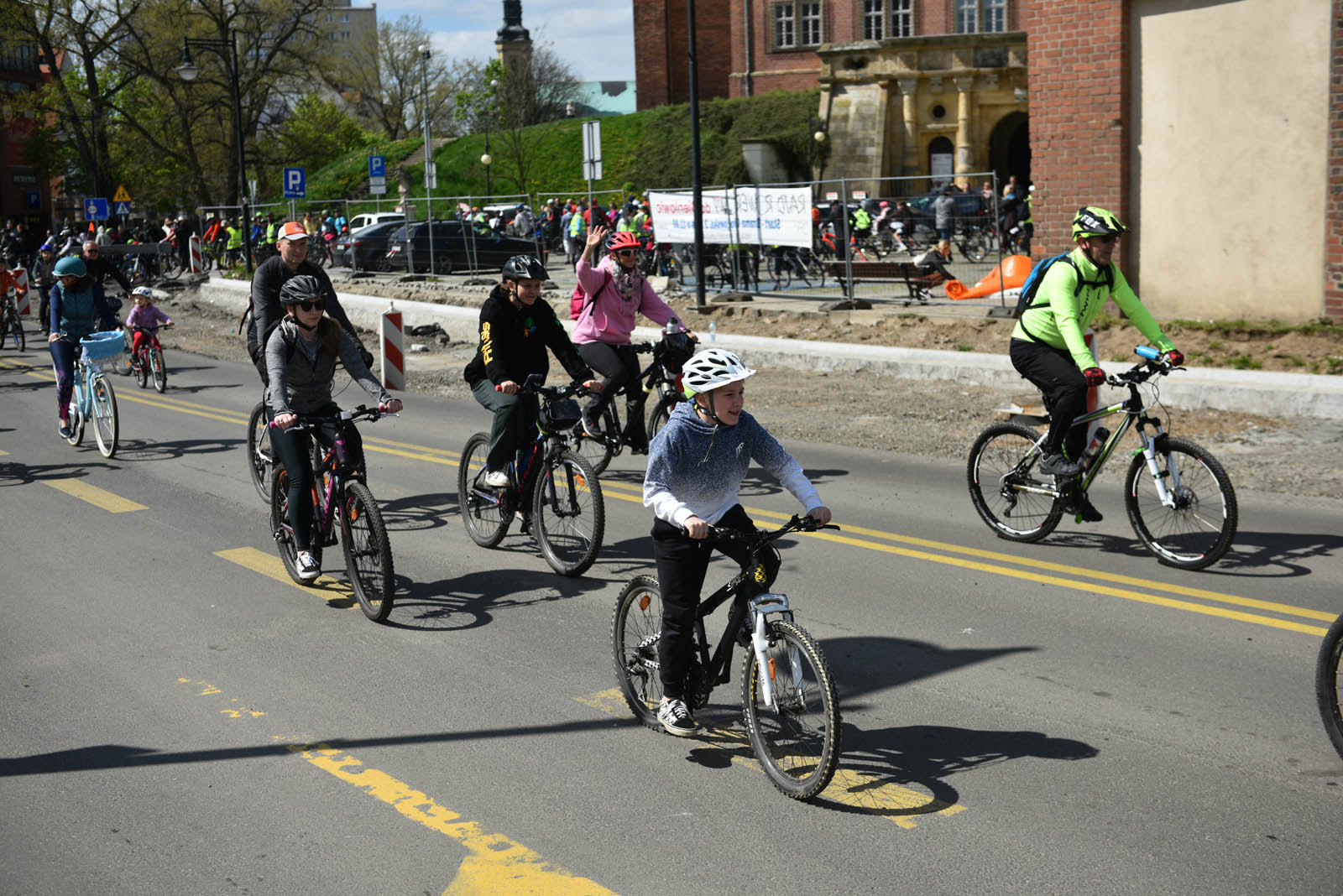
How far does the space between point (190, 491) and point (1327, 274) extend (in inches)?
498

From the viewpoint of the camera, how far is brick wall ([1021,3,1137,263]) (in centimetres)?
1777

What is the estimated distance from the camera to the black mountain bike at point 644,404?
10086mm

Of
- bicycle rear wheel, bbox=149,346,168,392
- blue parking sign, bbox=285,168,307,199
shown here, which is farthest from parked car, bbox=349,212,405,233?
bicycle rear wheel, bbox=149,346,168,392

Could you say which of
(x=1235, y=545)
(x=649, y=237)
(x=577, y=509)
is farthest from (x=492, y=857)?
(x=649, y=237)

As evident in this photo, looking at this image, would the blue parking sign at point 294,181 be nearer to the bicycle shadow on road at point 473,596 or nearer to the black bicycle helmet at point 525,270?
the black bicycle helmet at point 525,270

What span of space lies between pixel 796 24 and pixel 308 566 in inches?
2509

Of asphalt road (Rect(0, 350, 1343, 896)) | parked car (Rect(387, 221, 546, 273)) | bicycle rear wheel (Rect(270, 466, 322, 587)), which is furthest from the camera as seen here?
parked car (Rect(387, 221, 546, 273))

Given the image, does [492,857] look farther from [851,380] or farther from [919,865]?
[851,380]

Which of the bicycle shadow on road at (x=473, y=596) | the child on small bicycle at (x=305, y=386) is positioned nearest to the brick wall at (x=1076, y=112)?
the bicycle shadow on road at (x=473, y=596)

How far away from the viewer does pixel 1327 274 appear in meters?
15.9

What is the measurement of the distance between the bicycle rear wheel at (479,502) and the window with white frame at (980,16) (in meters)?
57.5

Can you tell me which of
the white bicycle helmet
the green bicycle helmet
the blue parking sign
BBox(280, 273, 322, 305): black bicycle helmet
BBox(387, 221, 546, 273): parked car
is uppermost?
the blue parking sign

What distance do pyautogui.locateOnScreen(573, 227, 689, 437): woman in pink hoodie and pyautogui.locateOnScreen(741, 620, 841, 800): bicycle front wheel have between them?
18.4 ft

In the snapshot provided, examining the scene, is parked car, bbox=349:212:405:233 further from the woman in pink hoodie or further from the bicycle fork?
the bicycle fork
